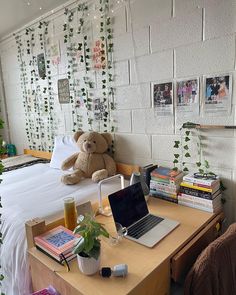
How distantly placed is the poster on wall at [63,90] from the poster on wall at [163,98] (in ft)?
3.70

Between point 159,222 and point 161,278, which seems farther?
point 159,222

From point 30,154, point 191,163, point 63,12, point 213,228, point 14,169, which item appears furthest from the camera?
point 30,154

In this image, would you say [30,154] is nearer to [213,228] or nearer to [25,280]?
[25,280]

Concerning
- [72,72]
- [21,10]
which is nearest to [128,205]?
[72,72]

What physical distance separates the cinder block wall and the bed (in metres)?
Result: 0.33

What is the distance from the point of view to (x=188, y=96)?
1602 mm

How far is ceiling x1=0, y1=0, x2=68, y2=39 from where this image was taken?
2.32m

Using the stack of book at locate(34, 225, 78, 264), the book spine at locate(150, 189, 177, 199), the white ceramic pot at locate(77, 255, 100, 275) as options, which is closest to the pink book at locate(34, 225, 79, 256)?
the stack of book at locate(34, 225, 78, 264)

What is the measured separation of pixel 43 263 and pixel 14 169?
69.8 inches

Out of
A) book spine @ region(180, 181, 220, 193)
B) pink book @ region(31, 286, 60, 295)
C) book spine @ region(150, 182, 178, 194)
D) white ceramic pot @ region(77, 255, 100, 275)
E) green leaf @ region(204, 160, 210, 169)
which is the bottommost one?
pink book @ region(31, 286, 60, 295)

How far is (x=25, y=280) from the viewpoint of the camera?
127 centimetres

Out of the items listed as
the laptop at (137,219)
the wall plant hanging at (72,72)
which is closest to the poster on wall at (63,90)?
the wall plant hanging at (72,72)

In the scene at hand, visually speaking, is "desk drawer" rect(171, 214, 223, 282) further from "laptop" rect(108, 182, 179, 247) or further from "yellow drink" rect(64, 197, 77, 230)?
"yellow drink" rect(64, 197, 77, 230)

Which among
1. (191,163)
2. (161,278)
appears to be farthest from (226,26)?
(161,278)
